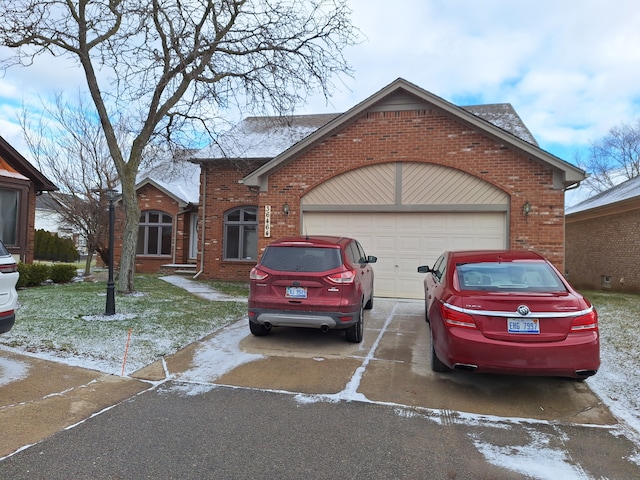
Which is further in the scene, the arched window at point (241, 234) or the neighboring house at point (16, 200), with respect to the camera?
the arched window at point (241, 234)

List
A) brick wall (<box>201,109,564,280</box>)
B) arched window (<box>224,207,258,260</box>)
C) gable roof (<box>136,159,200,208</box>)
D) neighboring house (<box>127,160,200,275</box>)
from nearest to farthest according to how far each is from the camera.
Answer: brick wall (<box>201,109,564,280</box>)
arched window (<box>224,207,258,260</box>)
gable roof (<box>136,159,200,208</box>)
neighboring house (<box>127,160,200,275</box>)

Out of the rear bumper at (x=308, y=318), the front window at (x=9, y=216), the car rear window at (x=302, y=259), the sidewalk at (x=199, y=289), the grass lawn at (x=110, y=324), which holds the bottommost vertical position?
the grass lawn at (x=110, y=324)

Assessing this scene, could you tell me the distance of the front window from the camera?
13.5 metres

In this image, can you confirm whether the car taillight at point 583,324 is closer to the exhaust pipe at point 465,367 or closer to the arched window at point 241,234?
the exhaust pipe at point 465,367

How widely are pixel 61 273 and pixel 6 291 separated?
34.9 feet

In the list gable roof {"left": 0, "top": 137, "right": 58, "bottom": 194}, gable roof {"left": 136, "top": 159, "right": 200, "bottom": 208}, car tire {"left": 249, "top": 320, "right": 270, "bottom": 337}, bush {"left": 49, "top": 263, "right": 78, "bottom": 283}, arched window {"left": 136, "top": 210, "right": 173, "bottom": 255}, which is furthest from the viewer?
arched window {"left": 136, "top": 210, "right": 173, "bottom": 255}

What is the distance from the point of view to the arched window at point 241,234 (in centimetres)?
1655

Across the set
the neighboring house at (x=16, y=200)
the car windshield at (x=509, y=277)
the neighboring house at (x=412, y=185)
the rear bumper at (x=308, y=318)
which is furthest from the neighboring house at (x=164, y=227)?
the car windshield at (x=509, y=277)

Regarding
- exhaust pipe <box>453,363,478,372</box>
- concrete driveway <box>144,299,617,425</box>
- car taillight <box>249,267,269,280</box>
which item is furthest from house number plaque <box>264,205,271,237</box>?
exhaust pipe <box>453,363,478,372</box>

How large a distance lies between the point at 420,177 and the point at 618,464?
8736 mm

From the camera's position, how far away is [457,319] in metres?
4.81

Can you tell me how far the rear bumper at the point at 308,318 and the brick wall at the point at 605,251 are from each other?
45.9 ft

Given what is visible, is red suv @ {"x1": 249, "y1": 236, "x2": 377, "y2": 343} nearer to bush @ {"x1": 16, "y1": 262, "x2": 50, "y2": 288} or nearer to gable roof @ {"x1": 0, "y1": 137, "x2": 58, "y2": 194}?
bush @ {"x1": 16, "y1": 262, "x2": 50, "y2": 288}

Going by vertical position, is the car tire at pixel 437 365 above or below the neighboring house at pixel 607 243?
below
